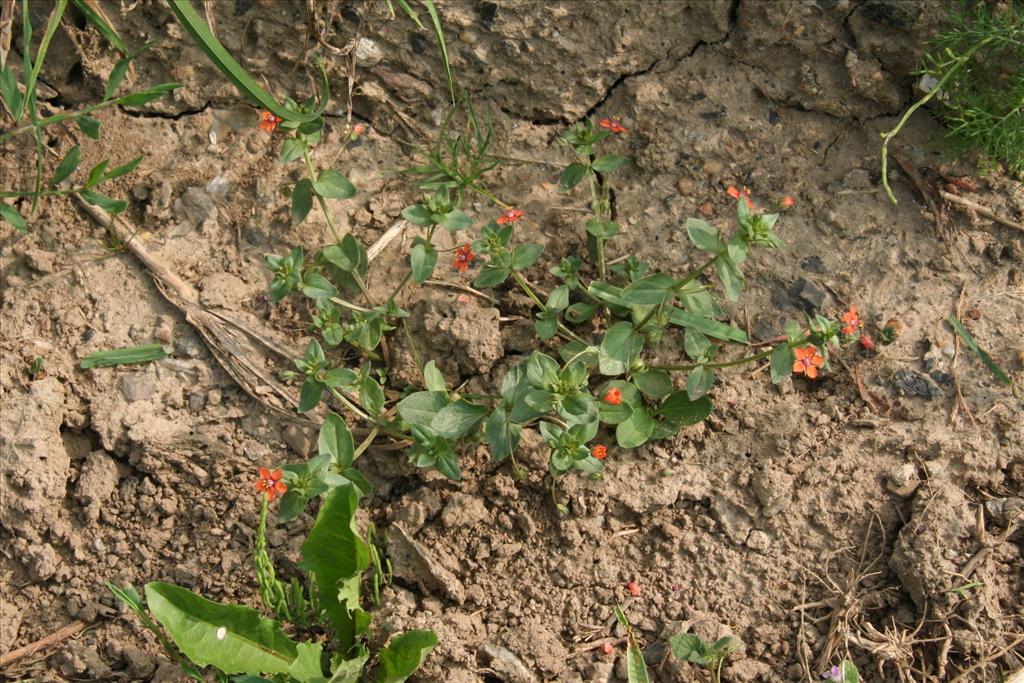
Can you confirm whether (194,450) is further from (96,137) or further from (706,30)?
(706,30)

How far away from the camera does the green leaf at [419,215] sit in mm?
3025

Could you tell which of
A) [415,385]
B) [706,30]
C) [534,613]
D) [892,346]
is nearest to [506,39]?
[706,30]

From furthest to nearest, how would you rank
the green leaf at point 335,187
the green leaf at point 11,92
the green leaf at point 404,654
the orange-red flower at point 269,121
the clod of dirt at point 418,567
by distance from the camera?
the green leaf at point 335,187, the orange-red flower at point 269,121, the green leaf at point 11,92, the clod of dirt at point 418,567, the green leaf at point 404,654

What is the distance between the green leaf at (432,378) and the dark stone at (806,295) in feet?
3.98

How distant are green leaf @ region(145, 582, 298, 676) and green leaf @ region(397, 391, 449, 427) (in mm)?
734

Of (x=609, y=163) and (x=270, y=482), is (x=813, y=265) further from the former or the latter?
(x=270, y=482)

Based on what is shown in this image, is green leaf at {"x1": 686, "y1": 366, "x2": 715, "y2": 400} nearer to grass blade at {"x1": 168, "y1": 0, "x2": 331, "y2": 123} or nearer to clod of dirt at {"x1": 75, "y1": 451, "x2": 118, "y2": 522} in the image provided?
grass blade at {"x1": 168, "y1": 0, "x2": 331, "y2": 123}

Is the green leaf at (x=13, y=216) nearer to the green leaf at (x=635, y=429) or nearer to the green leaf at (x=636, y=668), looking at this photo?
the green leaf at (x=635, y=429)

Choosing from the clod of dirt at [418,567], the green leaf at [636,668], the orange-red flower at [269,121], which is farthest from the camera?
the orange-red flower at [269,121]

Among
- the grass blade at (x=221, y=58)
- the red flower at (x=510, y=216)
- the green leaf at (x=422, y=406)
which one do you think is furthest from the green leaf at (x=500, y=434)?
the grass blade at (x=221, y=58)

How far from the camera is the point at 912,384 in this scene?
298 cm

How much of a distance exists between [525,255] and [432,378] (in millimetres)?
501

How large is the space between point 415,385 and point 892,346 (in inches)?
62.7

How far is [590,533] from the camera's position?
290 centimetres
